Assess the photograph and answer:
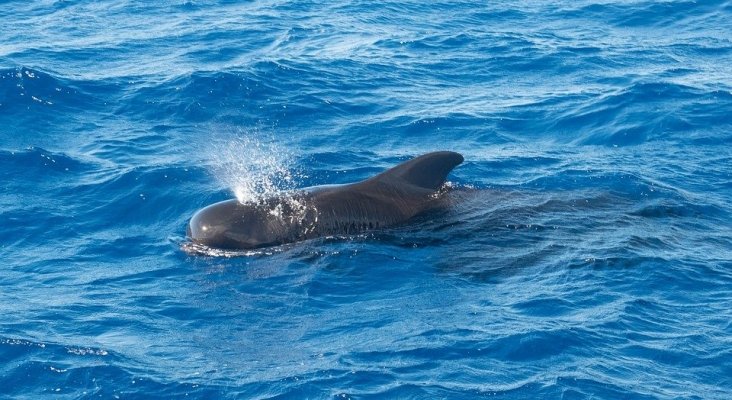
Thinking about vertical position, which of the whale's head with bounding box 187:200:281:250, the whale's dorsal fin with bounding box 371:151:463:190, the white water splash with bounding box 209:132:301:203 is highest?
the whale's dorsal fin with bounding box 371:151:463:190

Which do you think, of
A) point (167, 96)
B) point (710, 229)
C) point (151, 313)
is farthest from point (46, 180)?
point (710, 229)

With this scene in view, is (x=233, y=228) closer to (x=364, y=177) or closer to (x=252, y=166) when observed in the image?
(x=252, y=166)

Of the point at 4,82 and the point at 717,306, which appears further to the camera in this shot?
the point at 4,82

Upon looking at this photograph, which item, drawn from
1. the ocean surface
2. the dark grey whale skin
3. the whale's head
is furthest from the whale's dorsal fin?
the whale's head

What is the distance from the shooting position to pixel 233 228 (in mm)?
18344

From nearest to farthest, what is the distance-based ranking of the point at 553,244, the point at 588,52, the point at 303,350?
the point at 303,350, the point at 553,244, the point at 588,52

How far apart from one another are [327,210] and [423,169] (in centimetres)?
192

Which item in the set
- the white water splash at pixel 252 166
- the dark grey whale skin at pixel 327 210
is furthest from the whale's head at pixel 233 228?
the white water splash at pixel 252 166

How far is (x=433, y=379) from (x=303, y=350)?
196 centimetres

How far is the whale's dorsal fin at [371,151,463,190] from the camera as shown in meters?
19.2

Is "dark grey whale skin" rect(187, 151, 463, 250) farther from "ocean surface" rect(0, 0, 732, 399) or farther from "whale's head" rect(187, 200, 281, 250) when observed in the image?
"ocean surface" rect(0, 0, 732, 399)

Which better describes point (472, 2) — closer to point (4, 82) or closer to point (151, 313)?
point (4, 82)

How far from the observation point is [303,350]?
1439 centimetres

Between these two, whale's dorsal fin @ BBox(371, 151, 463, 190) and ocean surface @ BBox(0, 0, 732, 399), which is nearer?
ocean surface @ BBox(0, 0, 732, 399)
